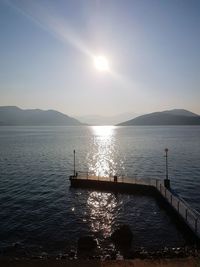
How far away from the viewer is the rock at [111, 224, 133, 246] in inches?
1250

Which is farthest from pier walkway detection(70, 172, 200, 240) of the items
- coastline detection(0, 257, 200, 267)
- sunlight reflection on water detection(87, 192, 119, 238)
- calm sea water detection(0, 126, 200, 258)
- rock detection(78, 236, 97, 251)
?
coastline detection(0, 257, 200, 267)

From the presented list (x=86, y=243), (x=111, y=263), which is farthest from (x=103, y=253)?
(x=111, y=263)

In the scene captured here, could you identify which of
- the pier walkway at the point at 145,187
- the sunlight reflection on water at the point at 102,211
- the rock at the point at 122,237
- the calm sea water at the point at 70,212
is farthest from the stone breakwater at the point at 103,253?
the pier walkway at the point at 145,187

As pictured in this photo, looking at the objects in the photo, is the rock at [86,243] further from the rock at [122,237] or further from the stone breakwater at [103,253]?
the rock at [122,237]

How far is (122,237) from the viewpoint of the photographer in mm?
32000

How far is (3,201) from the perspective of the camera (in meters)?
46.8

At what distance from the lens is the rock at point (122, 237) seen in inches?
1250

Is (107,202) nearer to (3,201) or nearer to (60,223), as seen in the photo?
(60,223)

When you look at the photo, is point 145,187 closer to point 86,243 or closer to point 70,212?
point 70,212

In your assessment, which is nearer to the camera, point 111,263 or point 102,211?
point 111,263

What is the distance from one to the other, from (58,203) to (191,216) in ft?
66.0

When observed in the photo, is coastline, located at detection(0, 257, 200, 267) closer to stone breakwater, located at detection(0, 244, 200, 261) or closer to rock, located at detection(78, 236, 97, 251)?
stone breakwater, located at detection(0, 244, 200, 261)

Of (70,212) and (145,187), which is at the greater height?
(145,187)

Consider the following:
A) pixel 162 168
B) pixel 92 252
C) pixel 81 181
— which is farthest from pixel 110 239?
pixel 162 168
